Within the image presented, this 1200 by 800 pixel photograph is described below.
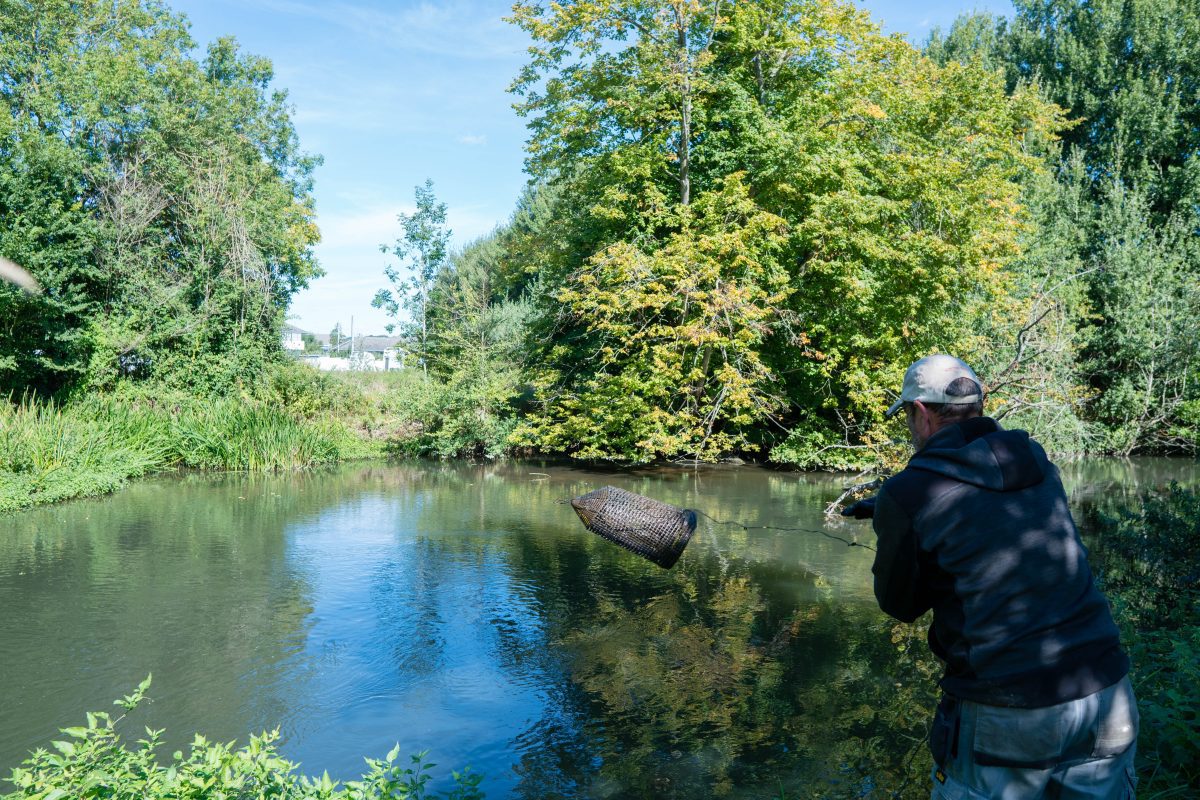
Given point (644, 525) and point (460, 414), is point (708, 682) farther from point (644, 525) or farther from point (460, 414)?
point (460, 414)

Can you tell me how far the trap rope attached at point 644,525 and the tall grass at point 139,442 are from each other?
1123 cm

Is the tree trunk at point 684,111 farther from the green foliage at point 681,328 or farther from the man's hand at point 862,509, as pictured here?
the man's hand at point 862,509

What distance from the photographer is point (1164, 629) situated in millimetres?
5715

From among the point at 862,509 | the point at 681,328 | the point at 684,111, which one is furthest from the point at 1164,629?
the point at 684,111

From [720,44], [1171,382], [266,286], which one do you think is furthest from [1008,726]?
[266,286]

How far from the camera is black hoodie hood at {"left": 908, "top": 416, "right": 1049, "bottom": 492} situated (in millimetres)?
2194

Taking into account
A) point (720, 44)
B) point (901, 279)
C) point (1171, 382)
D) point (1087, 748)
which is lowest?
point (1087, 748)

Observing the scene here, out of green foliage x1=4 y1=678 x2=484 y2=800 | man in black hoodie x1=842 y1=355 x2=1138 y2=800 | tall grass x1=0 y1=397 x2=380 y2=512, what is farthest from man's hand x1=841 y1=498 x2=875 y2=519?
tall grass x1=0 y1=397 x2=380 y2=512

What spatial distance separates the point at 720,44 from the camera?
20141 millimetres

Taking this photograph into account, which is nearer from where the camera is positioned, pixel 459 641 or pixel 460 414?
pixel 459 641

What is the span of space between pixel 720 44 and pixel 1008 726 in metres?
20.4

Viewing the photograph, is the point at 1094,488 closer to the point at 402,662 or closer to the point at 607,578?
the point at 607,578

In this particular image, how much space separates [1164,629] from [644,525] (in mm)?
3723

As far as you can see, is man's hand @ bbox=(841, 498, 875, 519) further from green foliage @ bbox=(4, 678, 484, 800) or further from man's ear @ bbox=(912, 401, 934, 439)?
green foliage @ bbox=(4, 678, 484, 800)
